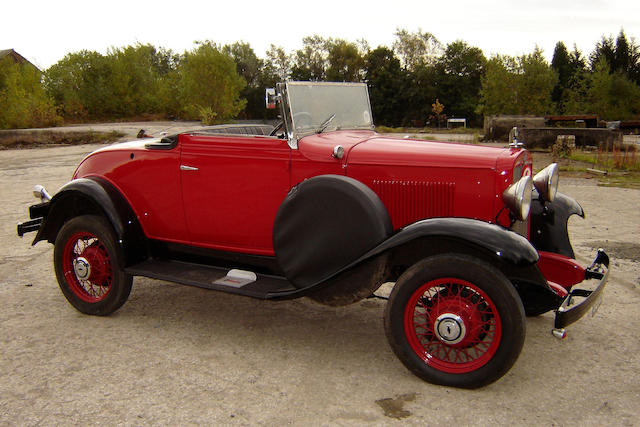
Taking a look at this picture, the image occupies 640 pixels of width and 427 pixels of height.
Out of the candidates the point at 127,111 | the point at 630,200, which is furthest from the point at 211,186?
the point at 127,111

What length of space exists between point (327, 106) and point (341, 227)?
1245 millimetres

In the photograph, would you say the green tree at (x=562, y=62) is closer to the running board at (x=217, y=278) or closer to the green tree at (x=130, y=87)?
the green tree at (x=130, y=87)

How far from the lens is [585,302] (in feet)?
9.46

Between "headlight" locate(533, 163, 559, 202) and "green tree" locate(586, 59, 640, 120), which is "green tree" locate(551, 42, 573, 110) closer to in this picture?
"green tree" locate(586, 59, 640, 120)

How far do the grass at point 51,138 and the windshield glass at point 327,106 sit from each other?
18043mm

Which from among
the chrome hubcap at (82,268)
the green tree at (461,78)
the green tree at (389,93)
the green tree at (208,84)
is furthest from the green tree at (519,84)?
the chrome hubcap at (82,268)

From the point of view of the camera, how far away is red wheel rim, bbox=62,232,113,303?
4.00 meters

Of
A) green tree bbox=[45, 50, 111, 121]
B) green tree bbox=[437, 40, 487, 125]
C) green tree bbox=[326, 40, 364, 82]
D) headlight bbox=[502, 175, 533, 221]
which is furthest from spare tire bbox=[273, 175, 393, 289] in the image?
green tree bbox=[326, 40, 364, 82]

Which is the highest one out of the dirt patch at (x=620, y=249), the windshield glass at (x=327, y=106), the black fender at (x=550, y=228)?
the windshield glass at (x=327, y=106)

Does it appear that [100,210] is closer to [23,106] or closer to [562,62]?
A: [23,106]

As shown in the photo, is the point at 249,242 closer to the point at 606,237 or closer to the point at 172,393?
the point at 172,393

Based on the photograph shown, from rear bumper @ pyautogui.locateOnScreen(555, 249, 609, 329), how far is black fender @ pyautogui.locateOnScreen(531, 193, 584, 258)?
198mm

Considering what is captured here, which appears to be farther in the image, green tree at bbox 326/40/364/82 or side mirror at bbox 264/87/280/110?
green tree at bbox 326/40/364/82

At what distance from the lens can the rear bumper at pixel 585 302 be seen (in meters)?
2.80
